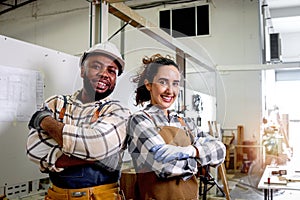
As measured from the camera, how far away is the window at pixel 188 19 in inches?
160

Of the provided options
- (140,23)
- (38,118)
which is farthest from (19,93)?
(140,23)

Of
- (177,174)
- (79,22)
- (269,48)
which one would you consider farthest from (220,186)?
(79,22)

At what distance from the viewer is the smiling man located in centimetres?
90

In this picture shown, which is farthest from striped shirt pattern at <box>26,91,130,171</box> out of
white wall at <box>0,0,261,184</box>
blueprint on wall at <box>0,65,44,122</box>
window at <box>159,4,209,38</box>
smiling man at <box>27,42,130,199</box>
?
window at <box>159,4,209,38</box>

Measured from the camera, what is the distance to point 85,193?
97 centimetres

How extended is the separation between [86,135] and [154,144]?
202 millimetres

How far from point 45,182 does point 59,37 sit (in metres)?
5.00

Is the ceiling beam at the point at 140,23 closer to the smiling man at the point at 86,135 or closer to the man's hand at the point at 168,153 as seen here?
the smiling man at the point at 86,135

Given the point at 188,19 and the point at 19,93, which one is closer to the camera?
the point at 19,93

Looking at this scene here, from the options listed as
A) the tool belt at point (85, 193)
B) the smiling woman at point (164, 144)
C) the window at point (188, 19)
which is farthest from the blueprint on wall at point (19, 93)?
the window at point (188, 19)

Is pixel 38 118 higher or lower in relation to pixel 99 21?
lower

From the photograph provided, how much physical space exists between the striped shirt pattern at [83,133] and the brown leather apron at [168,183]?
0.13 metres

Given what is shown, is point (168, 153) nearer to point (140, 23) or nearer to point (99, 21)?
point (99, 21)

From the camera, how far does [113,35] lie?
5.38 feet
